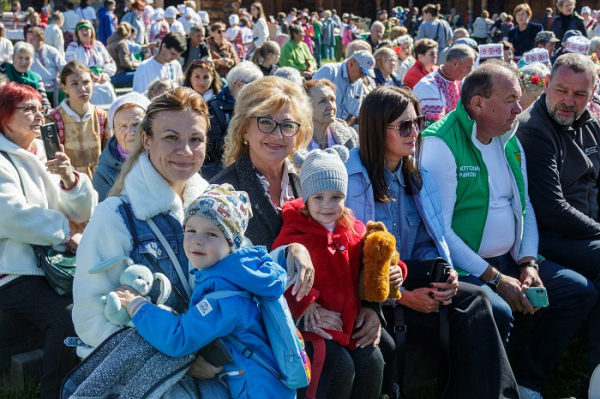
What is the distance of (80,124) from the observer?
5973 mm

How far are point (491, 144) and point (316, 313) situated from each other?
5.85 feet

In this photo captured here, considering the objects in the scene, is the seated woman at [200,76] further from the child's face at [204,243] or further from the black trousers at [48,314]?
the child's face at [204,243]

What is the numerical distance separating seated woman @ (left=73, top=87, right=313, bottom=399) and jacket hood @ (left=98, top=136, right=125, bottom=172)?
1.83 m

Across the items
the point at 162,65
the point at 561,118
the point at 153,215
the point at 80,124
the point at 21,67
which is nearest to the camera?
the point at 153,215

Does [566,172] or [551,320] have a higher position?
[566,172]

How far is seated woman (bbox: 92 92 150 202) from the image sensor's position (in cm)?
467

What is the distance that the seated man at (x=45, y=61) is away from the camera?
437 inches

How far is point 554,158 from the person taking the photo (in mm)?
4398

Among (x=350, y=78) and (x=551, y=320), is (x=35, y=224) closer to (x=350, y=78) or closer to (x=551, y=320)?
(x=551, y=320)

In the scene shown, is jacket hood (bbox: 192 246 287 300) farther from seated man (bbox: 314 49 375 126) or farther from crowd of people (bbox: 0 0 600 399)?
seated man (bbox: 314 49 375 126)

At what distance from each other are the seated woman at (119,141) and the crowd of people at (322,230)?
15 millimetres

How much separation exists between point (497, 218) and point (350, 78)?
447 centimetres

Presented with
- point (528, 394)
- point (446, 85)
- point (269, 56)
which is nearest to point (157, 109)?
point (528, 394)

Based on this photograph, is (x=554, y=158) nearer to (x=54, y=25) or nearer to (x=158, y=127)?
(x=158, y=127)
